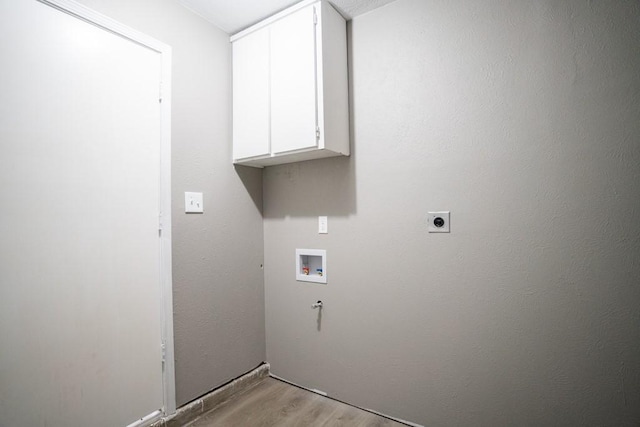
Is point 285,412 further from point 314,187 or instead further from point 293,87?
point 293,87

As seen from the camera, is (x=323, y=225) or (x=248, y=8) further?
(x=323, y=225)

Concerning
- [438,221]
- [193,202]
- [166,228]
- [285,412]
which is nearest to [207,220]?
[193,202]

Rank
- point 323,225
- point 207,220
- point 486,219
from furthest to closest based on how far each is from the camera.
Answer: point 323,225 → point 207,220 → point 486,219

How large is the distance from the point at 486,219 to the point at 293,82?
132 centimetres

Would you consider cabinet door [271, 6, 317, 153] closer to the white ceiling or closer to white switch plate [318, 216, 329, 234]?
the white ceiling

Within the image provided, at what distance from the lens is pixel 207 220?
6.24 feet

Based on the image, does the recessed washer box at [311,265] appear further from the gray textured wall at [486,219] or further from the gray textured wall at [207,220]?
the gray textured wall at [207,220]

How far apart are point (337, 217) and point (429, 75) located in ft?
3.26

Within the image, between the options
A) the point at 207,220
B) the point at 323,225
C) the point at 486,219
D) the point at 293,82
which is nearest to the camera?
the point at 486,219

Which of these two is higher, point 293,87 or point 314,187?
point 293,87

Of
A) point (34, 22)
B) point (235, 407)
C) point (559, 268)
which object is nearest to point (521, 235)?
point (559, 268)

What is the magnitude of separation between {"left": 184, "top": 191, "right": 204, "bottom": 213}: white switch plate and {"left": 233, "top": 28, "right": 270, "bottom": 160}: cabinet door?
406mm

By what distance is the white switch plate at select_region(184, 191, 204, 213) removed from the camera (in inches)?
70.1

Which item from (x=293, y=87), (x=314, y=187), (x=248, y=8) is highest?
(x=248, y=8)
